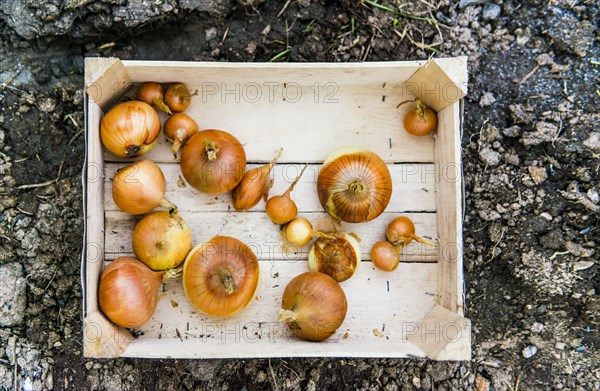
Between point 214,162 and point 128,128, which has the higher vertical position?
point 128,128

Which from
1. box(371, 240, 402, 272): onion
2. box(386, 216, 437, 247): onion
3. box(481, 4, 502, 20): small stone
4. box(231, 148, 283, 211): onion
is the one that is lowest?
box(371, 240, 402, 272): onion

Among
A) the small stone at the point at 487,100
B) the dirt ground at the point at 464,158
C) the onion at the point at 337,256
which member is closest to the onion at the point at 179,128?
the dirt ground at the point at 464,158

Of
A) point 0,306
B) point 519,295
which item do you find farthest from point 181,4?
point 519,295

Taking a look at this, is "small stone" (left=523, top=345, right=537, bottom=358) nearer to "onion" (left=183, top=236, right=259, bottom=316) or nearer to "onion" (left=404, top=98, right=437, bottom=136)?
"onion" (left=404, top=98, right=437, bottom=136)

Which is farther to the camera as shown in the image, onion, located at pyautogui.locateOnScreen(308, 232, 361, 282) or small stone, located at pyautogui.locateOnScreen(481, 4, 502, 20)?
small stone, located at pyautogui.locateOnScreen(481, 4, 502, 20)

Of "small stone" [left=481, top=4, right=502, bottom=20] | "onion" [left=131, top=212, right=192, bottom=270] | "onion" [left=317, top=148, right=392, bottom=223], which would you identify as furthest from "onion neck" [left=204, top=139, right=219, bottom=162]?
"small stone" [left=481, top=4, right=502, bottom=20]

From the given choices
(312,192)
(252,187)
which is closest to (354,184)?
(312,192)

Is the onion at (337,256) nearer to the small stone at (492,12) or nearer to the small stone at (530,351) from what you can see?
the small stone at (530,351)

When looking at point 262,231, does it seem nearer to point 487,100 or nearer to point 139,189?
point 139,189
